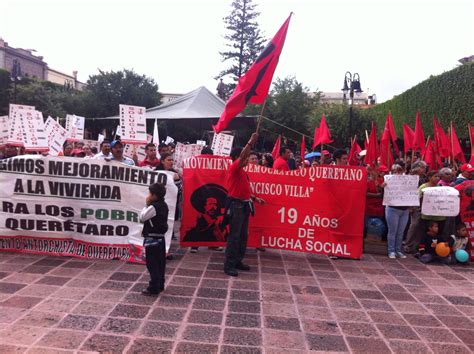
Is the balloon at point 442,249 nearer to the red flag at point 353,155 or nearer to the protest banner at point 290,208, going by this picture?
the protest banner at point 290,208

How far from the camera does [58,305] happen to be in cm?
432

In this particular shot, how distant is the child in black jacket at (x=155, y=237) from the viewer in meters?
4.70

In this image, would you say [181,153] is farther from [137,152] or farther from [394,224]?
[394,224]

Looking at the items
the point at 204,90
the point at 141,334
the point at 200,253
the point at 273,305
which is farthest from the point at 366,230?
the point at 204,90

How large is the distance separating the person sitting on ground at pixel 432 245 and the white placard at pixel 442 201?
226 millimetres

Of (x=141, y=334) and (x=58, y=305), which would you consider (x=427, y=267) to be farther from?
(x=58, y=305)

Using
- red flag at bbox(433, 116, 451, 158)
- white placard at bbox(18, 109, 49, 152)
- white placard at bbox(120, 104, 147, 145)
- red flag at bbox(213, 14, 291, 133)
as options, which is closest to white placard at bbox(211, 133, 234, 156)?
white placard at bbox(120, 104, 147, 145)

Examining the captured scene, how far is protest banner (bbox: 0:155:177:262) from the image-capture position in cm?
616

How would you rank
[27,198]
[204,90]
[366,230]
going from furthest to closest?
1. [204,90]
2. [366,230]
3. [27,198]

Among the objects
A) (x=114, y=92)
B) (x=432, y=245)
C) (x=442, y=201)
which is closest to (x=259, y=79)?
(x=442, y=201)

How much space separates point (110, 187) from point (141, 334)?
2.94 meters

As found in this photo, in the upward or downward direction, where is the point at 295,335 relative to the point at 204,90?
downward

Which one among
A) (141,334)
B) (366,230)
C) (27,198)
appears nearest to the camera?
(141,334)

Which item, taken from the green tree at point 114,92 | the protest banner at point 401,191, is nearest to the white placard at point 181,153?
the protest banner at point 401,191
